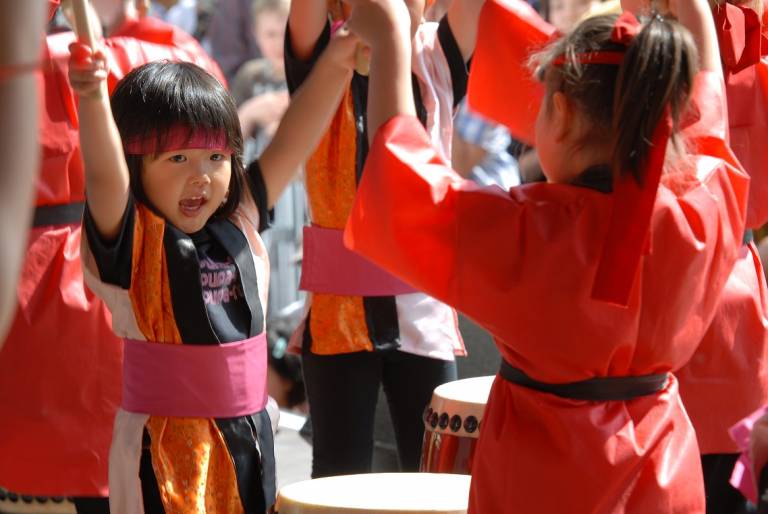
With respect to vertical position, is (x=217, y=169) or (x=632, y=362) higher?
(x=217, y=169)

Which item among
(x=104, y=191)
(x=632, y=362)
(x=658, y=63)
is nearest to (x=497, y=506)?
(x=632, y=362)

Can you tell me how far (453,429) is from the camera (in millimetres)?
2793

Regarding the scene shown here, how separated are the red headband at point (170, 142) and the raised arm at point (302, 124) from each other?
20cm

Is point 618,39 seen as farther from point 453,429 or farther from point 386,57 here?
point 453,429

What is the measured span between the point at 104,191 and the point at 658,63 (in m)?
0.93

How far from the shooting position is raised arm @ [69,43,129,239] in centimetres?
204

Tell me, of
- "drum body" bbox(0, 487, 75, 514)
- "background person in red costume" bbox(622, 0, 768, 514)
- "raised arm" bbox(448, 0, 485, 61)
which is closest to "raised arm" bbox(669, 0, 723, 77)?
"background person in red costume" bbox(622, 0, 768, 514)

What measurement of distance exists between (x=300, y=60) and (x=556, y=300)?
1301mm

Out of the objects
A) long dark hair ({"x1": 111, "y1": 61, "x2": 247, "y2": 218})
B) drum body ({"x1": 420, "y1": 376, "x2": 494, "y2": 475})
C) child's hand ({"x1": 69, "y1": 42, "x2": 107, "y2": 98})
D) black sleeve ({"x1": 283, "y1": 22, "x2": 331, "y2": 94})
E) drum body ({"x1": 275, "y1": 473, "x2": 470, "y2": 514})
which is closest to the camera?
child's hand ({"x1": 69, "y1": 42, "x2": 107, "y2": 98})

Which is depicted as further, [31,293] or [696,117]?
[31,293]

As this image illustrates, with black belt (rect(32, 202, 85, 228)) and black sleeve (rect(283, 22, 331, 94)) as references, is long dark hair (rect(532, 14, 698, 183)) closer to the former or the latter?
black sleeve (rect(283, 22, 331, 94))

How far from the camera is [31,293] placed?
293 cm

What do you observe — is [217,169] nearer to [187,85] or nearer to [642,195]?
[187,85]

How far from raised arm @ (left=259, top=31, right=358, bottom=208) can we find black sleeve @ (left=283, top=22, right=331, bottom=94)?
41 centimetres
